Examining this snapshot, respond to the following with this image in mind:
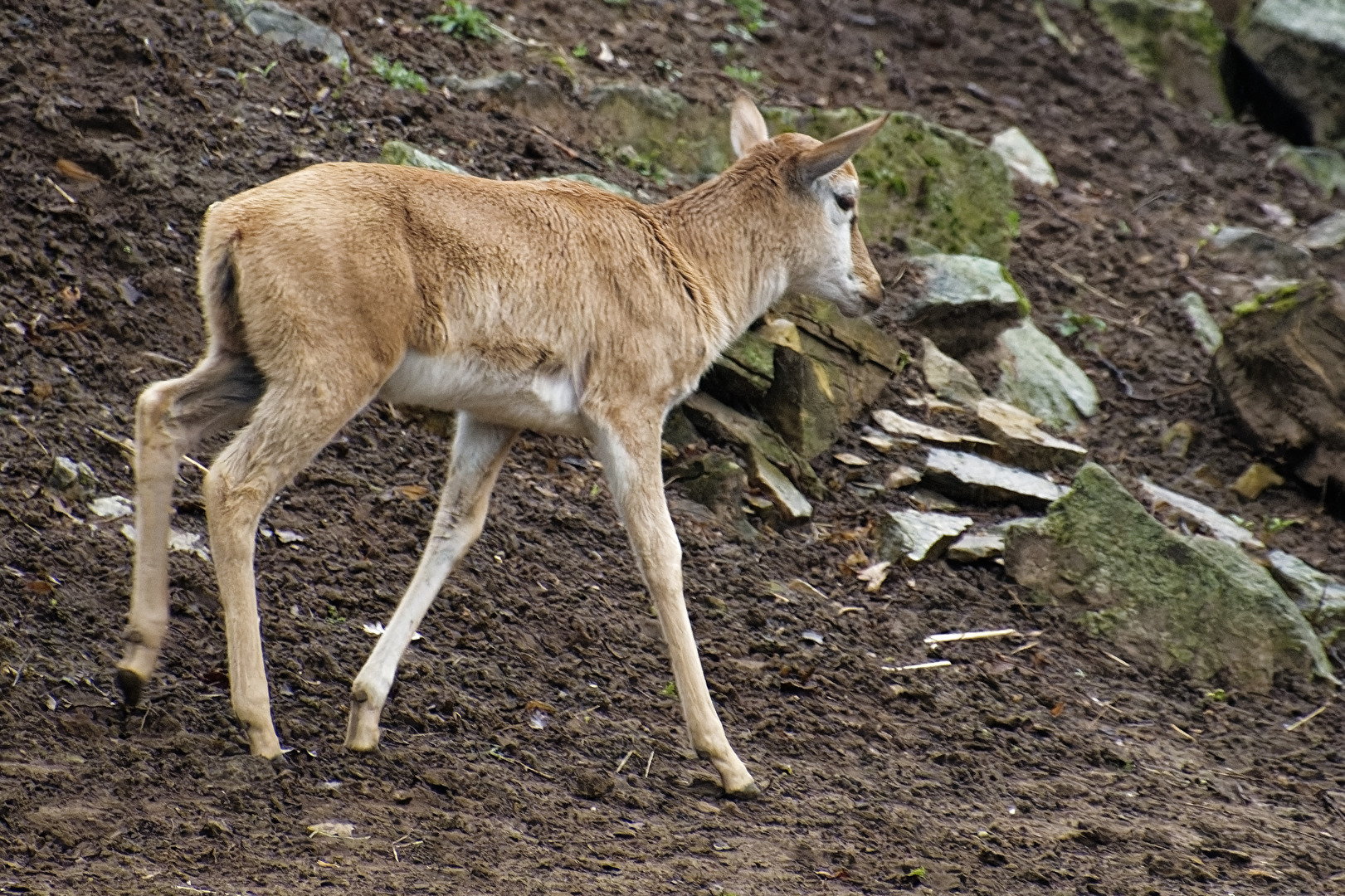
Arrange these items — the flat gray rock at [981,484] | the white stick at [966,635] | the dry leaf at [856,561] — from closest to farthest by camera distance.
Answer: the white stick at [966,635] < the dry leaf at [856,561] < the flat gray rock at [981,484]

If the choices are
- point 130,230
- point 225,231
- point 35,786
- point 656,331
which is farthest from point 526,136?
point 35,786

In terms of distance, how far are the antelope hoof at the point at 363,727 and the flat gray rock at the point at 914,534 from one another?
376 cm

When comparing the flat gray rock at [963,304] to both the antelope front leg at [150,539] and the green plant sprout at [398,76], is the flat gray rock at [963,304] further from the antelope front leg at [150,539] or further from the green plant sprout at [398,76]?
the antelope front leg at [150,539]

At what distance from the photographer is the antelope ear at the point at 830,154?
6246 millimetres

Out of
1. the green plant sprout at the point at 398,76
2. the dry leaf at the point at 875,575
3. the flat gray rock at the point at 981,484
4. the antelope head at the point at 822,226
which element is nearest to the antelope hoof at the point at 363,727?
the antelope head at the point at 822,226

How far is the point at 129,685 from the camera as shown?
5.04 m

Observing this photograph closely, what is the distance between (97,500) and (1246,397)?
24.9ft

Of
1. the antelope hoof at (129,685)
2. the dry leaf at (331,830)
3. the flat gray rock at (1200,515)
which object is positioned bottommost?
the flat gray rock at (1200,515)

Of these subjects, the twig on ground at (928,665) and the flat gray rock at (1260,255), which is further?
the flat gray rock at (1260,255)

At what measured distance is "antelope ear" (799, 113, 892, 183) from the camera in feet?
20.5

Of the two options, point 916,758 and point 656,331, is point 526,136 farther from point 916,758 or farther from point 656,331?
point 916,758

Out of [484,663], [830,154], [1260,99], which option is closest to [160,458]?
[484,663]

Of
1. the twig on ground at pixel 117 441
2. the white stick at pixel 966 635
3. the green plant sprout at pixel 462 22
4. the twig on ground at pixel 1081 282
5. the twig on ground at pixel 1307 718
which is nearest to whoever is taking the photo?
the twig on ground at pixel 117 441

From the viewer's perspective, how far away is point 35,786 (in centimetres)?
448
